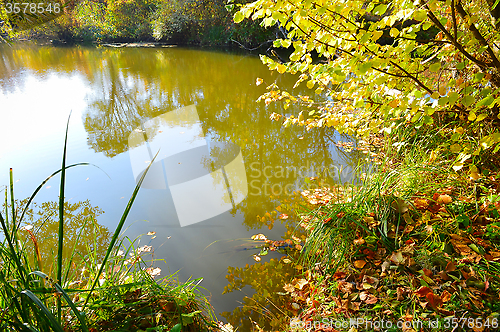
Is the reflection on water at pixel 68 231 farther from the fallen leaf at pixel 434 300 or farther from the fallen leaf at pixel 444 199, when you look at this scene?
the fallen leaf at pixel 444 199

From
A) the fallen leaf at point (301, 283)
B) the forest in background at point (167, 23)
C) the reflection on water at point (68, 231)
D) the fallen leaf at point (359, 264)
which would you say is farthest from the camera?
the forest in background at point (167, 23)

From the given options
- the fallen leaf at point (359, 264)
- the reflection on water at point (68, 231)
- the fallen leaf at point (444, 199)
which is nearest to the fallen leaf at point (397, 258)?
the fallen leaf at point (359, 264)

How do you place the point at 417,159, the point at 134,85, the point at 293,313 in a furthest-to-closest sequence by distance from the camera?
the point at 134,85 → the point at 417,159 → the point at 293,313

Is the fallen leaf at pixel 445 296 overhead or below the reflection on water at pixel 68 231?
overhead

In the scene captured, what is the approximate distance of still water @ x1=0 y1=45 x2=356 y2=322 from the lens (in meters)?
2.49

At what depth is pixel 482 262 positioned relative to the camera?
60.8 inches

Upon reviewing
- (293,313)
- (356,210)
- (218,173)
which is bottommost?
(293,313)

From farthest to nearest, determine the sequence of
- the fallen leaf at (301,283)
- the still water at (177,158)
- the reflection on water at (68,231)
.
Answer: the still water at (177,158)
the reflection on water at (68,231)
the fallen leaf at (301,283)

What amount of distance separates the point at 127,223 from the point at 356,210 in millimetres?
2162

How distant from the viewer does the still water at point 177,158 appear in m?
2.49

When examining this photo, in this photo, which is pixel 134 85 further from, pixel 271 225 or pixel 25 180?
pixel 271 225

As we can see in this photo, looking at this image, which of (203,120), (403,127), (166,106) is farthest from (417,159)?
(166,106)

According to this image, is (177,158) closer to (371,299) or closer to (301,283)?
(301,283)

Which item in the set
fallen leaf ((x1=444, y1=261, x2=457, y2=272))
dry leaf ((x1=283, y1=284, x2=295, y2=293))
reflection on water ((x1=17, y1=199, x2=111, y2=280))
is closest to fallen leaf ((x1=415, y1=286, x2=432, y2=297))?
fallen leaf ((x1=444, y1=261, x2=457, y2=272))
